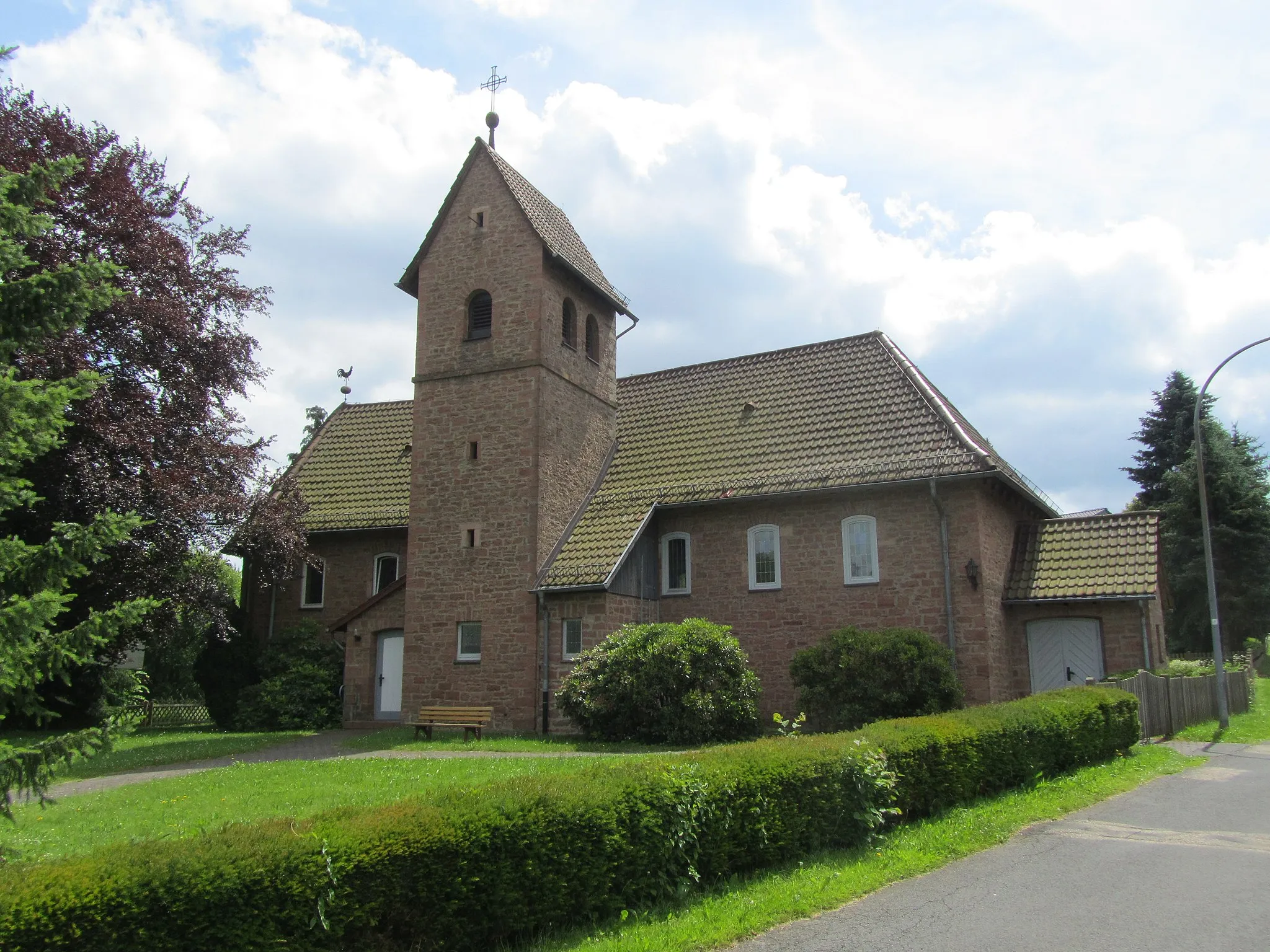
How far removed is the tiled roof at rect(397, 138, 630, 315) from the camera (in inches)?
979

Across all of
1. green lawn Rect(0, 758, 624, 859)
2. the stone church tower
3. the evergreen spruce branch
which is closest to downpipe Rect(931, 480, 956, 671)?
the stone church tower

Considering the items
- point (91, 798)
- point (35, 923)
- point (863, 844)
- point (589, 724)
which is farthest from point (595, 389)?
point (35, 923)

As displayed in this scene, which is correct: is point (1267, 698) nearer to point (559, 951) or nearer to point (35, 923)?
point (559, 951)

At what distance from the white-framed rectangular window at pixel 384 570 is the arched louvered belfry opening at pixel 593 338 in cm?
816

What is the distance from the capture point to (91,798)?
1336 centimetres

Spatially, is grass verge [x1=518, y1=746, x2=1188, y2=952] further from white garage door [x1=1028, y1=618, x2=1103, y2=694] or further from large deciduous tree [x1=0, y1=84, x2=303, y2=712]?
large deciduous tree [x1=0, y1=84, x2=303, y2=712]

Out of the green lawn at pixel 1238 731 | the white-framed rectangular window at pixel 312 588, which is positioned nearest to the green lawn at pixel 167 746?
the white-framed rectangular window at pixel 312 588

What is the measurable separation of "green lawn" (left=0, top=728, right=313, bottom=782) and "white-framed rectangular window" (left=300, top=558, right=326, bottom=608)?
→ 4294mm

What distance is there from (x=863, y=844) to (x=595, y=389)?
1792 centimetres

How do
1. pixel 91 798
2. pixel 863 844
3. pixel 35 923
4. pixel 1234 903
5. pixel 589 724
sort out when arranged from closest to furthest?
pixel 35 923 < pixel 1234 903 < pixel 863 844 < pixel 91 798 < pixel 589 724

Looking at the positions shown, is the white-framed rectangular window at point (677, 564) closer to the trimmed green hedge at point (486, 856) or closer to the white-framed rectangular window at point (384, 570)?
the white-framed rectangular window at point (384, 570)

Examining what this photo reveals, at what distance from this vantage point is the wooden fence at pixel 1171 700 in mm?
18328

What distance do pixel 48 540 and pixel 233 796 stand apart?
7160mm

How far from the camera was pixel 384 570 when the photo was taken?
28.5 metres
